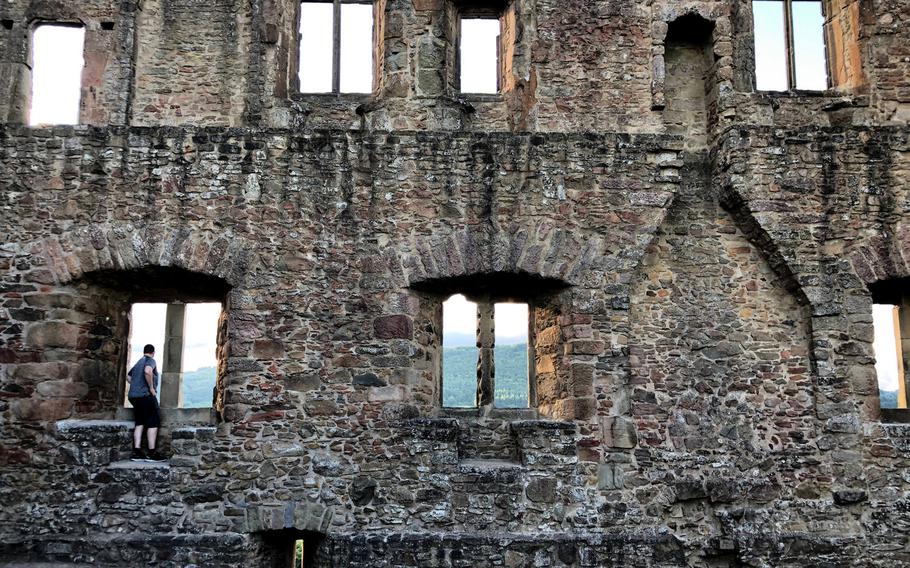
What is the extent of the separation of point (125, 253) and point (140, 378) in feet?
4.24

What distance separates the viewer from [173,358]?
8.70 meters

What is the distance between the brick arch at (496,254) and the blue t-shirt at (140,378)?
2.67 m

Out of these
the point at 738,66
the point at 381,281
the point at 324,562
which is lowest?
the point at 324,562

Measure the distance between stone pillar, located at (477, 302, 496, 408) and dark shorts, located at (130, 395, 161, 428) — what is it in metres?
3.37

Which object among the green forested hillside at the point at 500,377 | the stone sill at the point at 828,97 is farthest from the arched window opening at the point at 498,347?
the stone sill at the point at 828,97

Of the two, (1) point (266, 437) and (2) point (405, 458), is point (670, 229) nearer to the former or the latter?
(2) point (405, 458)

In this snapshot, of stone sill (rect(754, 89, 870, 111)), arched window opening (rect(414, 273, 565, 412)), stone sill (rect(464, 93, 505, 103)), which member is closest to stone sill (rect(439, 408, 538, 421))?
arched window opening (rect(414, 273, 565, 412))

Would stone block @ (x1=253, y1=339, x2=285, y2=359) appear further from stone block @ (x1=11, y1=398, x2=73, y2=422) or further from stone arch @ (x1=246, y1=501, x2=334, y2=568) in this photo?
stone block @ (x1=11, y1=398, x2=73, y2=422)

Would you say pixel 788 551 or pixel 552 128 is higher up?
pixel 552 128

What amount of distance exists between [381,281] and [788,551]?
4.88 metres

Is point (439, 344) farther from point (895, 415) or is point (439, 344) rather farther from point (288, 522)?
point (895, 415)

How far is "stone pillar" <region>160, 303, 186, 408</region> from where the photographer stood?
8.52 meters

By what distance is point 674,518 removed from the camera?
7.26m

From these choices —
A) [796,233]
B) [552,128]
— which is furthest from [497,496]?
[552,128]
